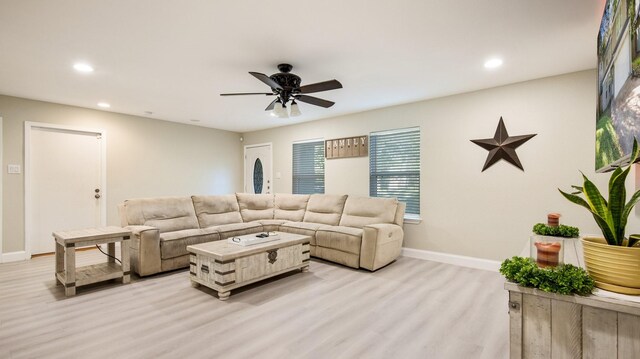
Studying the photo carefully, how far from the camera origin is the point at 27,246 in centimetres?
434

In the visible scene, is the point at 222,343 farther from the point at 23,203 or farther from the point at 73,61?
the point at 23,203

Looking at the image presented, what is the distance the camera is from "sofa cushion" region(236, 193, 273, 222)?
16.9 feet

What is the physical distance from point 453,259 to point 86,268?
4593 mm

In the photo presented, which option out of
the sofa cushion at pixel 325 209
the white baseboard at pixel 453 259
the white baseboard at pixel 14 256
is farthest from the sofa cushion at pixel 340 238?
the white baseboard at pixel 14 256

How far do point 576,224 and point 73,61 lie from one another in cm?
564

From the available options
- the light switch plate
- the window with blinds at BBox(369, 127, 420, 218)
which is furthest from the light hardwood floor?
the light switch plate

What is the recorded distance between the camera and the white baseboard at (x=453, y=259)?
378cm

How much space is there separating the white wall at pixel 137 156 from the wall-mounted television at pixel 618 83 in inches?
247

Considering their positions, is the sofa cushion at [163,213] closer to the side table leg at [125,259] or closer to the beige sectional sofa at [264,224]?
the beige sectional sofa at [264,224]

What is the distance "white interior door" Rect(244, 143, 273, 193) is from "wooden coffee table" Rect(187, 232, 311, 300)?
3383mm

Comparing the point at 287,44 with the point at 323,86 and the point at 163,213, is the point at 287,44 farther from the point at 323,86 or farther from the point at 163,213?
the point at 163,213

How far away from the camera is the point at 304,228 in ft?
14.4

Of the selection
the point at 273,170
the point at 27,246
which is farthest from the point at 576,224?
the point at 27,246

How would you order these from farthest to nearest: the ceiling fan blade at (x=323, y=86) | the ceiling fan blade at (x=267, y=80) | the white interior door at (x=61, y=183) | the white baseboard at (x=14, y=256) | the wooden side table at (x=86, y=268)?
the white interior door at (x=61, y=183) < the white baseboard at (x=14, y=256) < the wooden side table at (x=86, y=268) < the ceiling fan blade at (x=323, y=86) < the ceiling fan blade at (x=267, y=80)
